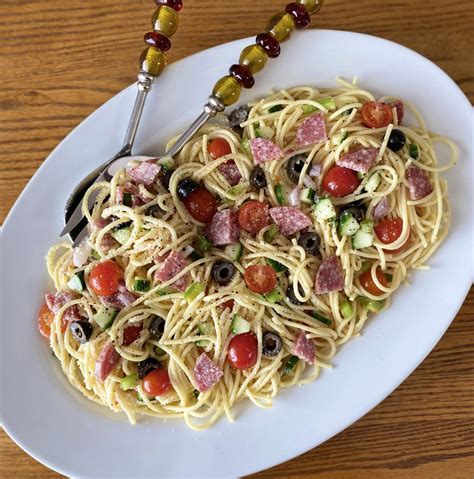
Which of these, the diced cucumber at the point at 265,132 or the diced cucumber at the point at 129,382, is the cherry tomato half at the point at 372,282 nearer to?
the diced cucumber at the point at 265,132

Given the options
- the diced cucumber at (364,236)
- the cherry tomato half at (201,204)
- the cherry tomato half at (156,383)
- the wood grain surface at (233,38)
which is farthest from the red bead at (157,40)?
the cherry tomato half at (156,383)

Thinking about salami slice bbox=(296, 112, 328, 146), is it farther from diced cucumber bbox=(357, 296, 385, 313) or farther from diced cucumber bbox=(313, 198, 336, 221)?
diced cucumber bbox=(357, 296, 385, 313)

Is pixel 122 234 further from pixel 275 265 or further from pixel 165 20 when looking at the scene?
pixel 165 20

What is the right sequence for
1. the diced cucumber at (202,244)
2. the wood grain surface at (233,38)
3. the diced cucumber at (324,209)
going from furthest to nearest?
1. the wood grain surface at (233,38)
2. the diced cucumber at (202,244)
3. the diced cucumber at (324,209)

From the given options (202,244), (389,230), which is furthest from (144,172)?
(389,230)

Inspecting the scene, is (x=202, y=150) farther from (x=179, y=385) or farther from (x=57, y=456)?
(x=57, y=456)

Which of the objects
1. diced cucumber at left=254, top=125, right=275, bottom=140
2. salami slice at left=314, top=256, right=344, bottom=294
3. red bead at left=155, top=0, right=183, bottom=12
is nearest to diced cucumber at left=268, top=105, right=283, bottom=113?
diced cucumber at left=254, top=125, right=275, bottom=140

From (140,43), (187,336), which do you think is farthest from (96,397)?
(140,43)
